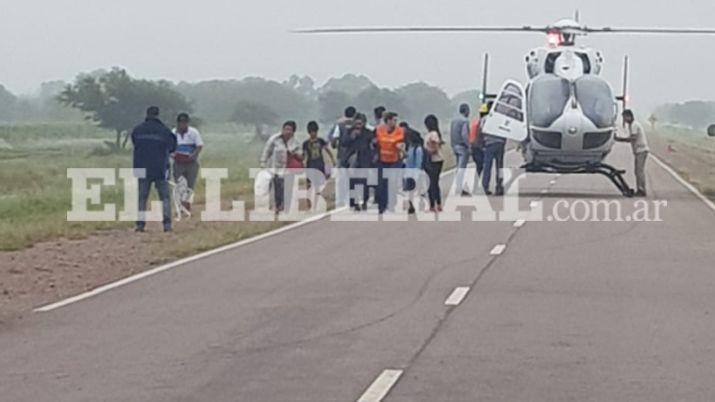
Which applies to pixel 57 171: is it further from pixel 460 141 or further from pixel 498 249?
pixel 498 249

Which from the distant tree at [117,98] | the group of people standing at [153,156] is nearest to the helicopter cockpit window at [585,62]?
the group of people standing at [153,156]

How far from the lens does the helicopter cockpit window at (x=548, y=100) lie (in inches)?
1289

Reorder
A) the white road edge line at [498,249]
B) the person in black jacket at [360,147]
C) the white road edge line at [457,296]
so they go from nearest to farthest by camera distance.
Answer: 1. the white road edge line at [457,296]
2. the white road edge line at [498,249]
3. the person in black jacket at [360,147]

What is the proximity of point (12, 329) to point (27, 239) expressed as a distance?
30.0ft

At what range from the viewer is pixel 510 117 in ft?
111

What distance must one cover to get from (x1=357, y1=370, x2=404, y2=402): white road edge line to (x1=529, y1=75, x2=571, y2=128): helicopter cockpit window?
22604mm

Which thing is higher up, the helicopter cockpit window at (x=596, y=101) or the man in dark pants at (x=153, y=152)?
the helicopter cockpit window at (x=596, y=101)

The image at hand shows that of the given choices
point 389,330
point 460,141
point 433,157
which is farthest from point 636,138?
point 389,330

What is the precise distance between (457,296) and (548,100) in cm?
1812

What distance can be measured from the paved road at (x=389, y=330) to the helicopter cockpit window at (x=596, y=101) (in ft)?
36.9

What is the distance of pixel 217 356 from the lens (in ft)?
37.5

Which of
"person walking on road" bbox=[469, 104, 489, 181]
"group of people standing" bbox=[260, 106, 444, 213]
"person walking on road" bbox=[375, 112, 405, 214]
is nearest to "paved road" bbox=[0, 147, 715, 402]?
"group of people standing" bbox=[260, 106, 444, 213]

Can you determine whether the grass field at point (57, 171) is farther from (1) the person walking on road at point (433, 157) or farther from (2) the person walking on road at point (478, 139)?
(2) the person walking on road at point (478, 139)

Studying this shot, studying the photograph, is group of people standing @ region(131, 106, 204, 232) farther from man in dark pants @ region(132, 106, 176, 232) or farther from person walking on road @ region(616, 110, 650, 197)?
person walking on road @ region(616, 110, 650, 197)
